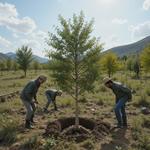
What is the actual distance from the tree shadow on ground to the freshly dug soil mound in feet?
1.12

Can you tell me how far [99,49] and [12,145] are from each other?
4547mm

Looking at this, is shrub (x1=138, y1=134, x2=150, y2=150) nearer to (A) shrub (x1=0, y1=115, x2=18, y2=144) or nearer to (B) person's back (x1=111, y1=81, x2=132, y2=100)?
(B) person's back (x1=111, y1=81, x2=132, y2=100)

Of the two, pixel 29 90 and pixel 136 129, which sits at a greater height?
pixel 29 90

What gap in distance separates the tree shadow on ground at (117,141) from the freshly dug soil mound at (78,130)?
0.34 metres

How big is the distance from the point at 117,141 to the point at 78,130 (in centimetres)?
155

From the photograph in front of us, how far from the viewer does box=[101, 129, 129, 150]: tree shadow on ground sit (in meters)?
7.92

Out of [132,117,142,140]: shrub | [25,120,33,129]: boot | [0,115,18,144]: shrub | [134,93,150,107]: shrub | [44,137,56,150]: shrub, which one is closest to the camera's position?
[44,137,56,150]: shrub

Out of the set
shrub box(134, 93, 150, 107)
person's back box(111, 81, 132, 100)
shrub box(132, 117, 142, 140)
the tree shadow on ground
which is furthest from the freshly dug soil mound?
shrub box(134, 93, 150, 107)

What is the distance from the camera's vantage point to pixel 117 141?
8.46 meters

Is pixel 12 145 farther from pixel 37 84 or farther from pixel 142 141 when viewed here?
pixel 142 141

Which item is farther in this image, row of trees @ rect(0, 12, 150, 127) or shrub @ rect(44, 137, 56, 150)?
row of trees @ rect(0, 12, 150, 127)

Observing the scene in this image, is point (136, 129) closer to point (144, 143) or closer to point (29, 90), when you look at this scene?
point (144, 143)

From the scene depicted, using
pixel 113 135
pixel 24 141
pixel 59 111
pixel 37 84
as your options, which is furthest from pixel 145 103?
pixel 24 141

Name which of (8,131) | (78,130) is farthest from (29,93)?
(78,130)
